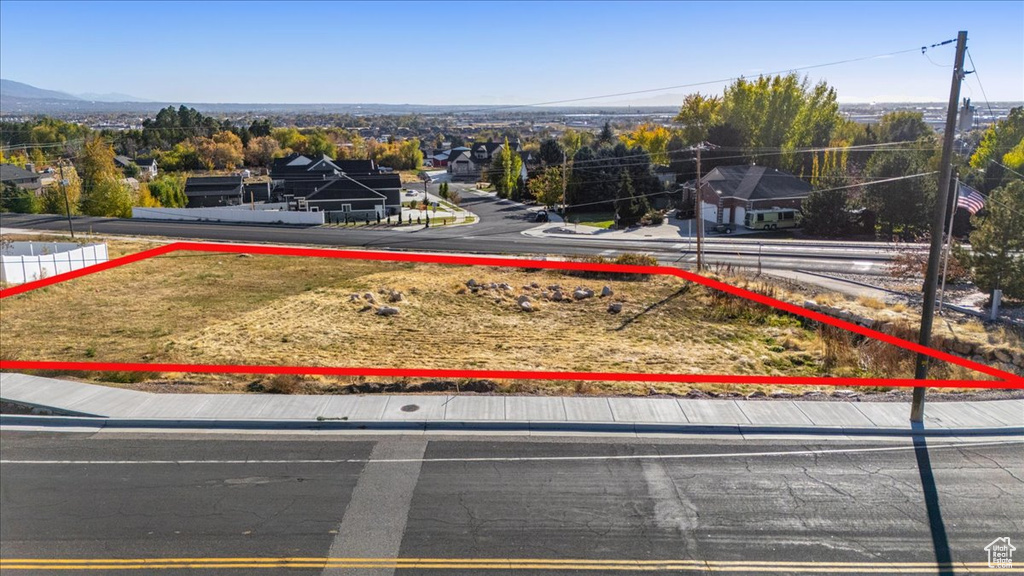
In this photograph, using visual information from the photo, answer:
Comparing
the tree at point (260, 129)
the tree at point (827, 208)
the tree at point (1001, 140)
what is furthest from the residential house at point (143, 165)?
the tree at point (1001, 140)

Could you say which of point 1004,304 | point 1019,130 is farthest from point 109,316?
point 1019,130

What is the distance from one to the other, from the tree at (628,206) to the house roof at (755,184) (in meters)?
5.75

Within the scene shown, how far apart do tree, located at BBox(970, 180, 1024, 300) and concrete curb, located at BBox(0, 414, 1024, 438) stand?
15.6 metres

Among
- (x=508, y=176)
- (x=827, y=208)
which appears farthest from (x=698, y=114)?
(x=827, y=208)

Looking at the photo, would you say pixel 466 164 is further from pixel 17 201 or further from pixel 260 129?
pixel 17 201

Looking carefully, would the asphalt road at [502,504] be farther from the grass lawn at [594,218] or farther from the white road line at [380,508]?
the grass lawn at [594,218]

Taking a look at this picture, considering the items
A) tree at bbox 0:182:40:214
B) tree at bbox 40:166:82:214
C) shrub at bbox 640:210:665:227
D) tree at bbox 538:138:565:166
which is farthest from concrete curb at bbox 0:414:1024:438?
tree at bbox 538:138:565:166

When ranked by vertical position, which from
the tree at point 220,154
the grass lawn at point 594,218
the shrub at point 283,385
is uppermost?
the tree at point 220,154

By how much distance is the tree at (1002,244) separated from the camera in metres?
25.3

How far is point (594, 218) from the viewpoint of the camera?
61594 millimetres

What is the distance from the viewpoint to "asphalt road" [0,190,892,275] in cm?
3834

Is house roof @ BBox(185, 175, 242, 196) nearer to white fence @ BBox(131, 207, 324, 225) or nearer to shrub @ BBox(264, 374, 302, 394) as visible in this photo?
white fence @ BBox(131, 207, 324, 225)

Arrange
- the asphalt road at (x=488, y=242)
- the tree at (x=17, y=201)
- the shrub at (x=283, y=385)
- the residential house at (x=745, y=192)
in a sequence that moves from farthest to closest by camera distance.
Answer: the tree at (x=17, y=201) → the residential house at (x=745, y=192) → the asphalt road at (x=488, y=242) → the shrub at (x=283, y=385)

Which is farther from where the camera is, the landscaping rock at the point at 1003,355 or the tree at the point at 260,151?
the tree at the point at 260,151
